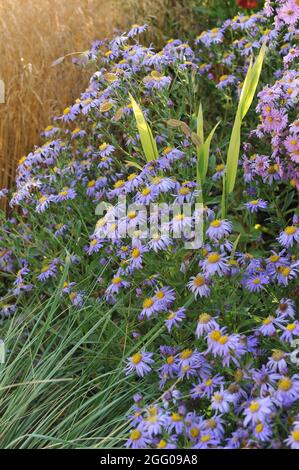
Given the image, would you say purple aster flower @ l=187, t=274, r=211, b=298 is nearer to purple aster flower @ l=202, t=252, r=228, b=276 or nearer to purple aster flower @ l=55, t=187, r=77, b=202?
purple aster flower @ l=202, t=252, r=228, b=276

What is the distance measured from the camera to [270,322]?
2340mm

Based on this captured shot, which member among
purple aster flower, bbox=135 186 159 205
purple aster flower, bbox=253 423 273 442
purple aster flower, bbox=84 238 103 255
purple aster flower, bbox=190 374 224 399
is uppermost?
purple aster flower, bbox=135 186 159 205

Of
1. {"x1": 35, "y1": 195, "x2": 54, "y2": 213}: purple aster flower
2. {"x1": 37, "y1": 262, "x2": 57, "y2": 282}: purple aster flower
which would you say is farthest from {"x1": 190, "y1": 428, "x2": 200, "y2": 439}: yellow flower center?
{"x1": 35, "y1": 195, "x2": 54, "y2": 213}: purple aster flower

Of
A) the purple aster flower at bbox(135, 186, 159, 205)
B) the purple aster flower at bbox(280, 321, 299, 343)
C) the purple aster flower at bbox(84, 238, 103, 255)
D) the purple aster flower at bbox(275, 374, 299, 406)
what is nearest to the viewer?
the purple aster flower at bbox(275, 374, 299, 406)

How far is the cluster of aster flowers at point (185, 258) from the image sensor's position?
217cm

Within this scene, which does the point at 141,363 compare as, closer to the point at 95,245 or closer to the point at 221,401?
the point at 221,401

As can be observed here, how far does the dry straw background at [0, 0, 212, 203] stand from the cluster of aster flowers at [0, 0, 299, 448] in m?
0.30

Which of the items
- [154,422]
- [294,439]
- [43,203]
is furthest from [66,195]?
[294,439]

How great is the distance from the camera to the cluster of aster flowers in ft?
7.13

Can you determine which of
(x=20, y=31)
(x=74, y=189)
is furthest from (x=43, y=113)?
(x=74, y=189)

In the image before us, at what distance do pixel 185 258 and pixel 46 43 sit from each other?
87.5 inches

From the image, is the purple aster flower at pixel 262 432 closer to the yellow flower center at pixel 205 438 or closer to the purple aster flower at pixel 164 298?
the yellow flower center at pixel 205 438

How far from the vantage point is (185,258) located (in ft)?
8.40

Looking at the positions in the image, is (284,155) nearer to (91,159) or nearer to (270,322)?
(270,322)
